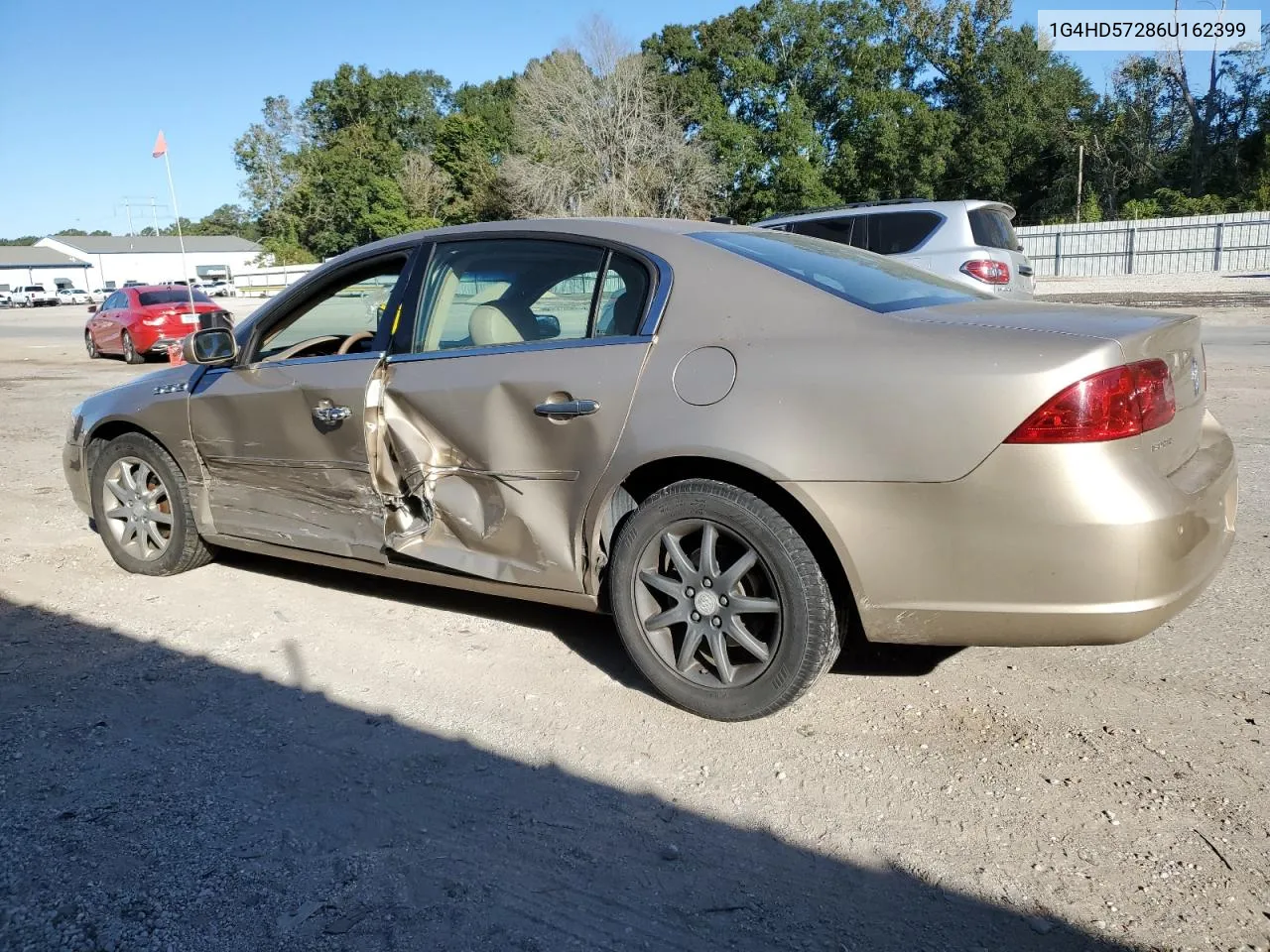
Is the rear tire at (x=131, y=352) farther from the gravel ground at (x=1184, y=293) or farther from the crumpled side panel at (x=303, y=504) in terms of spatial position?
the gravel ground at (x=1184, y=293)

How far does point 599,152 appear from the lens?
4503 cm

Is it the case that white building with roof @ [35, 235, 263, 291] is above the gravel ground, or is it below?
above

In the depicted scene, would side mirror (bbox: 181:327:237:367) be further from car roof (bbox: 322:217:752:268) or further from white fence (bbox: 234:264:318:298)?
white fence (bbox: 234:264:318:298)

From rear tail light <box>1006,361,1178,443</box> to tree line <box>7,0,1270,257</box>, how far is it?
42013 millimetres

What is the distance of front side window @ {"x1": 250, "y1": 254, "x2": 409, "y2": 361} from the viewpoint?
14.4 feet

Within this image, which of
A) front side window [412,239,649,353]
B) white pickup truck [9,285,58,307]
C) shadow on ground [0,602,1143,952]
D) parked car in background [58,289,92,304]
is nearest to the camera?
shadow on ground [0,602,1143,952]

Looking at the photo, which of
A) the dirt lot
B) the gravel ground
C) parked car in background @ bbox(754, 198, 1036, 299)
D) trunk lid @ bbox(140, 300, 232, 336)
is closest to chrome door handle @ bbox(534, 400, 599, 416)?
the dirt lot

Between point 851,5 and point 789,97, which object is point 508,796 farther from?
point 851,5

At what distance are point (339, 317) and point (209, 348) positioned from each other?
1.95 ft

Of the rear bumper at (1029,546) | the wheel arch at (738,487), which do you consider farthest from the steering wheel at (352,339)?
the rear bumper at (1029,546)

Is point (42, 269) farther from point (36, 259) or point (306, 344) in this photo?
point (306, 344)

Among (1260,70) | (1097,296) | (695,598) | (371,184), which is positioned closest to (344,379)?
(695,598)

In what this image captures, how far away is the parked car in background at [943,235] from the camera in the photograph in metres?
11.0

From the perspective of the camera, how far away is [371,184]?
70812 mm
